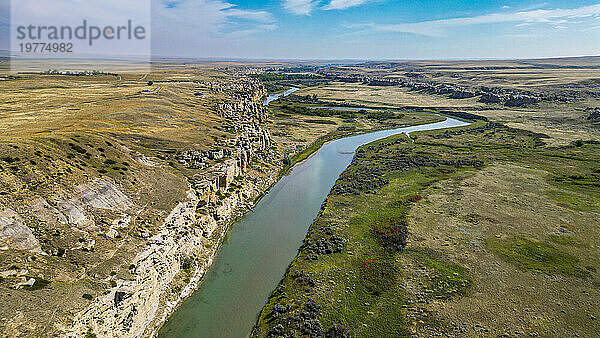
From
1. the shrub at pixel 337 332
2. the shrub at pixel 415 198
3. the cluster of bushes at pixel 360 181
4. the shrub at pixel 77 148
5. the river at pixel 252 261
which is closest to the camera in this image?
the shrub at pixel 337 332

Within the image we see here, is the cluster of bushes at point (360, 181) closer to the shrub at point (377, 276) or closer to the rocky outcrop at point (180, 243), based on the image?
the rocky outcrop at point (180, 243)

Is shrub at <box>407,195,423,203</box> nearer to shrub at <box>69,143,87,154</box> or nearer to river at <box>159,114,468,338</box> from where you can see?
river at <box>159,114,468,338</box>

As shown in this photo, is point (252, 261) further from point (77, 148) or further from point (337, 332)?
point (77, 148)

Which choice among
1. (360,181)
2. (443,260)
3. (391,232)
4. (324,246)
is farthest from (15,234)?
(360,181)

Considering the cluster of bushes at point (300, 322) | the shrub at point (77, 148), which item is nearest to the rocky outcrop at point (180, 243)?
the shrub at point (77, 148)

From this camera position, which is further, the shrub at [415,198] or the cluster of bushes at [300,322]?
the shrub at [415,198]

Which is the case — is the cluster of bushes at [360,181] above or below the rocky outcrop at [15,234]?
below

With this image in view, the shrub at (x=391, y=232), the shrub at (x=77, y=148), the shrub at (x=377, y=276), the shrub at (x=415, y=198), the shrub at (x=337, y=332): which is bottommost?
the shrub at (x=337, y=332)
